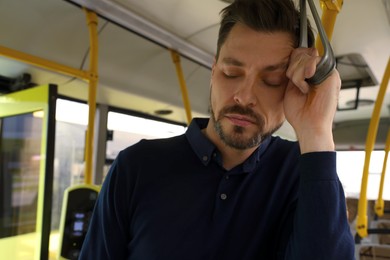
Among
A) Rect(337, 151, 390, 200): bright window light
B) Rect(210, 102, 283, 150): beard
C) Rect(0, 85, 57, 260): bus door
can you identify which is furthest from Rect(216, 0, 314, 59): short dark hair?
Rect(337, 151, 390, 200): bright window light

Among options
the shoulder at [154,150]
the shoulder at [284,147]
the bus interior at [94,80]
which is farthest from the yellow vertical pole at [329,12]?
the shoulder at [154,150]

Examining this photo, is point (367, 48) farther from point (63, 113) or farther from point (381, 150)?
point (381, 150)

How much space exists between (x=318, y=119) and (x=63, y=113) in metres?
2.77

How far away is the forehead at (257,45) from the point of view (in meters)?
1.04

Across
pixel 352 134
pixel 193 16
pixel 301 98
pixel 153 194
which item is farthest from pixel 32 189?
pixel 352 134

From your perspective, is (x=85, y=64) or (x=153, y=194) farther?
(x=85, y=64)

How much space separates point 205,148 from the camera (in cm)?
109

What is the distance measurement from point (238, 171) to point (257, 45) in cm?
39

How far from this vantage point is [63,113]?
328cm

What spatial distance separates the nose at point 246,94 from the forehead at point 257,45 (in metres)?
0.07

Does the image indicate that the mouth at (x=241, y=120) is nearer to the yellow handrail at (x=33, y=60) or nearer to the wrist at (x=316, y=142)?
the wrist at (x=316, y=142)

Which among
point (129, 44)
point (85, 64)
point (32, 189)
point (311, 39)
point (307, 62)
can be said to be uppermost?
point (129, 44)

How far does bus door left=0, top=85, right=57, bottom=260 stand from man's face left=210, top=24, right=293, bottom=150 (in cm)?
157

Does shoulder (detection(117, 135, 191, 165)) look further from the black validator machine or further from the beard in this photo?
the black validator machine
